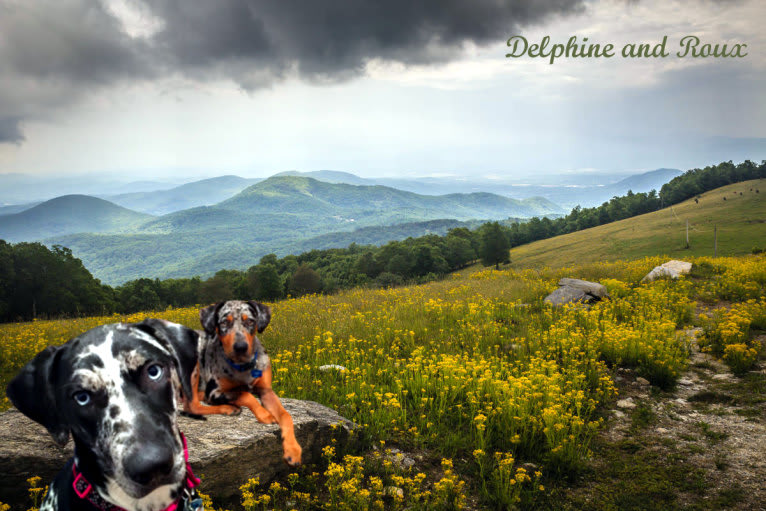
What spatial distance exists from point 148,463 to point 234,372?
0.57 metres

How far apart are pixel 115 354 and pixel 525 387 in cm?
748

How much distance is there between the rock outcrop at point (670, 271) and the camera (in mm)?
20472

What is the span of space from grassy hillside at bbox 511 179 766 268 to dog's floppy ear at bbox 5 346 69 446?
5448cm

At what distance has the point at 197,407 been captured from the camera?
5.30 feet

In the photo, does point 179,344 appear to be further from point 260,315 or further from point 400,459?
point 400,459

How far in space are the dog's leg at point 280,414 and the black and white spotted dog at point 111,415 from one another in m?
0.35

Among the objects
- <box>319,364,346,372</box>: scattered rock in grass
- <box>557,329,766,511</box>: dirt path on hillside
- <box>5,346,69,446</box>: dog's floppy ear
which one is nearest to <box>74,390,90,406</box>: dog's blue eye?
<box>5,346,69,446</box>: dog's floppy ear

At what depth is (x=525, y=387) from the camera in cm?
Result: 738

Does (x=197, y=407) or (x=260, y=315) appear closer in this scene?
(x=197, y=407)

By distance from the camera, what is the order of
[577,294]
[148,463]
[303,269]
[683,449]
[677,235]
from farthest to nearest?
[677,235]
[577,294]
[303,269]
[683,449]
[148,463]

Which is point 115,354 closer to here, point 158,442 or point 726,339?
point 158,442

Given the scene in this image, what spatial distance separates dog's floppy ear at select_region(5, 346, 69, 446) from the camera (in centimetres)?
126

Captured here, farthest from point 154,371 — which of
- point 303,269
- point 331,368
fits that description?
point 303,269

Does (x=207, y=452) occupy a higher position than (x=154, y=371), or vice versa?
(x=154, y=371)
